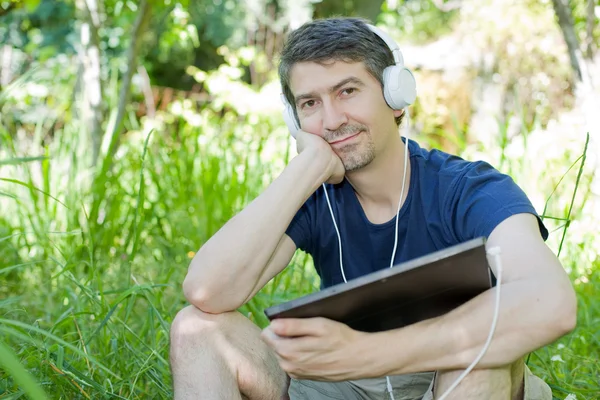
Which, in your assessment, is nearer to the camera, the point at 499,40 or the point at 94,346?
the point at 94,346

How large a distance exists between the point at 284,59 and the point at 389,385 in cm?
118

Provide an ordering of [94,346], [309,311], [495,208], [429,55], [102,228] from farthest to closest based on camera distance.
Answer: [429,55] < [102,228] < [94,346] < [495,208] < [309,311]

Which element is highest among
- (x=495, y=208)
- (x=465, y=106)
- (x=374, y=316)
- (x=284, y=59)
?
(x=284, y=59)

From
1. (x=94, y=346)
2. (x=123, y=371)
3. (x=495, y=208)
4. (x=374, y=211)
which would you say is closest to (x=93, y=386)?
(x=123, y=371)

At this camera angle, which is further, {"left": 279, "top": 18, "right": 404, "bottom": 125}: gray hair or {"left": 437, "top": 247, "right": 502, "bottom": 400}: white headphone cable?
{"left": 279, "top": 18, "right": 404, "bottom": 125}: gray hair

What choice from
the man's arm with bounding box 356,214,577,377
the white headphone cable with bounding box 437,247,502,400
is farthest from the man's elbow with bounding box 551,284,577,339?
the white headphone cable with bounding box 437,247,502,400

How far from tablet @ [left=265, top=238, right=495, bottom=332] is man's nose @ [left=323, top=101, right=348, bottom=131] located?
80cm

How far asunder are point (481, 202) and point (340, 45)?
751mm

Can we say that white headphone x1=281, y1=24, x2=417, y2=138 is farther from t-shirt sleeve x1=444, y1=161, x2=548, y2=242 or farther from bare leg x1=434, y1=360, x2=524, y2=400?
bare leg x1=434, y1=360, x2=524, y2=400

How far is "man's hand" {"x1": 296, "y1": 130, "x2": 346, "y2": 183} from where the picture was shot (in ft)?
7.61

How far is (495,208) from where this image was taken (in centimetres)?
194

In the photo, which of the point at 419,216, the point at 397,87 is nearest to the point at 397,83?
the point at 397,87

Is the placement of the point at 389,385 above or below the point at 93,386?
below

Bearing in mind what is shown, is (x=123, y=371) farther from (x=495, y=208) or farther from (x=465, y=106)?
(x=465, y=106)
